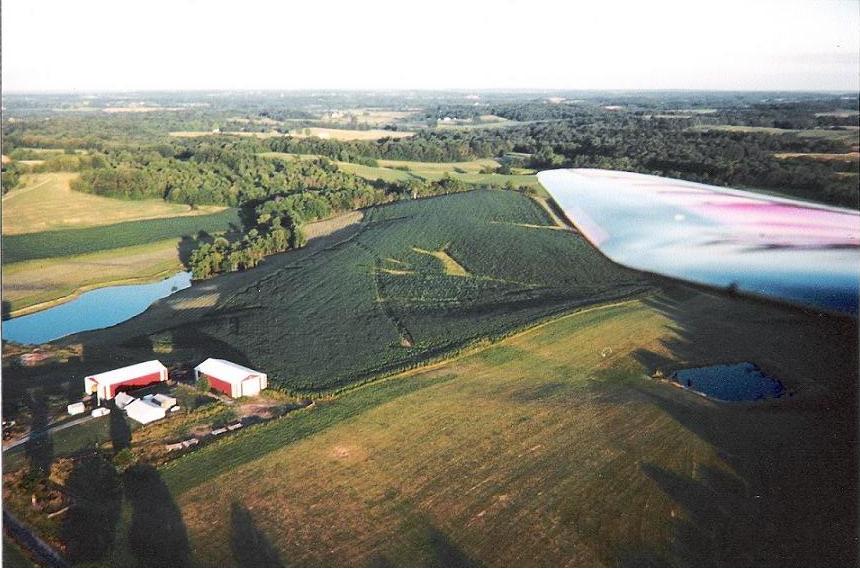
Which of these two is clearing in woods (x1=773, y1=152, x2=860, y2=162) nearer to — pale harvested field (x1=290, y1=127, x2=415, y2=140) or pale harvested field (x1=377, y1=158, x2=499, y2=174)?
pale harvested field (x1=377, y1=158, x2=499, y2=174)

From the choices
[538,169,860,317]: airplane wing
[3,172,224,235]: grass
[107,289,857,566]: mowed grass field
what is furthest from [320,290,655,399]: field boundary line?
[3,172,224,235]: grass

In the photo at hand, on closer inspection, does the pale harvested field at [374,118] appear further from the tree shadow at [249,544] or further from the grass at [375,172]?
the tree shadow at [249,544]

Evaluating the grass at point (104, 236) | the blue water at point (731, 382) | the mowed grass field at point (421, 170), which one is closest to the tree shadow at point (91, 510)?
the blue water at point (731, 382)

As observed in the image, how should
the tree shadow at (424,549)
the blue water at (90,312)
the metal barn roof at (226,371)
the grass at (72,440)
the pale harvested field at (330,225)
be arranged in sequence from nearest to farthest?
the tree shadow at (424,549) < the grass at (72,440) < the metal barn roof at (226,371) < the blue water at (90,312) < the pale harvested field at (330,225)

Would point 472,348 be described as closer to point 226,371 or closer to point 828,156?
point 226,371

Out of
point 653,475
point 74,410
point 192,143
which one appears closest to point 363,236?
point 74,410

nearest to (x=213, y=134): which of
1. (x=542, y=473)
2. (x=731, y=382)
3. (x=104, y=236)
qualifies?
(x=104, y=236)
